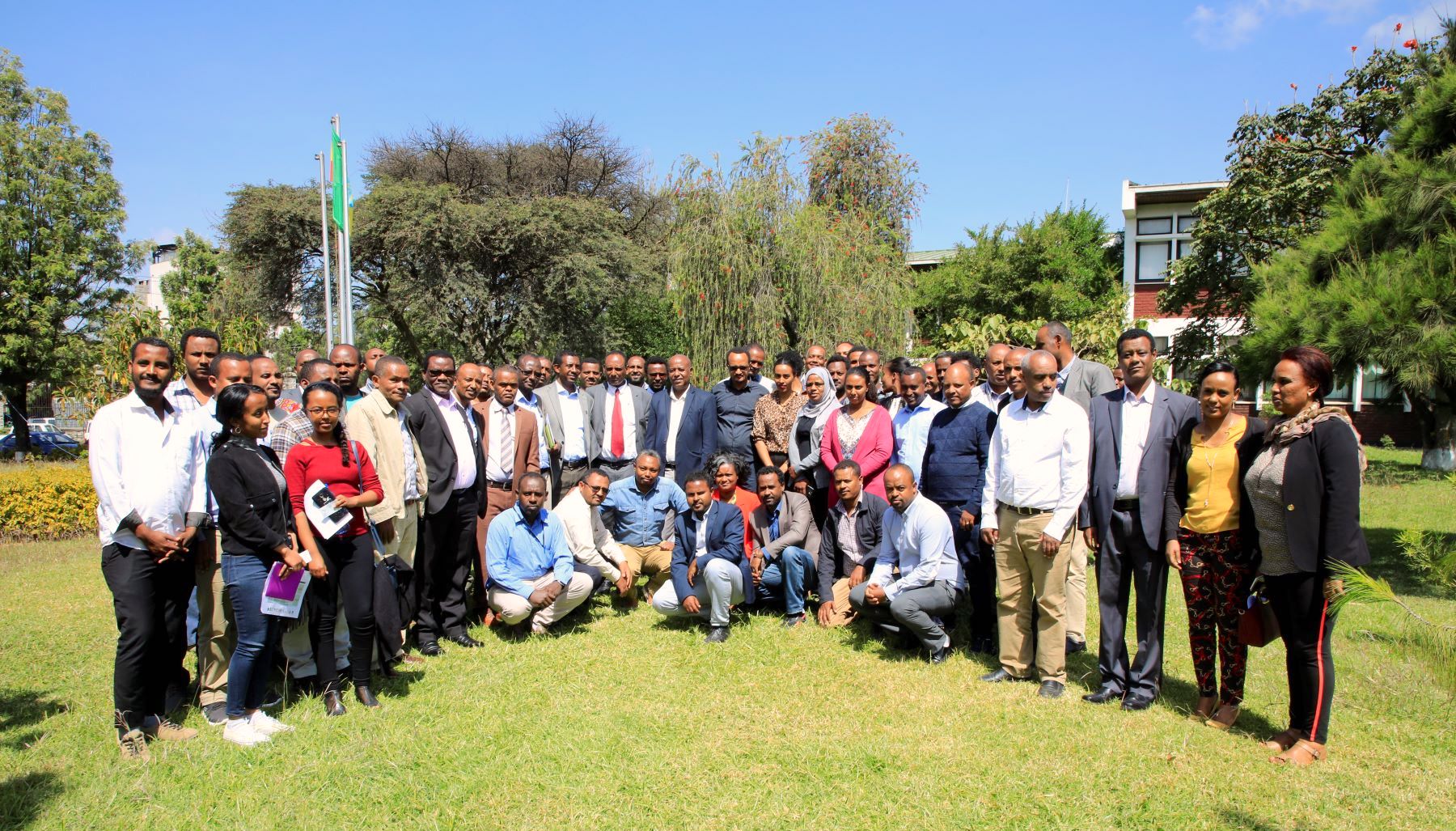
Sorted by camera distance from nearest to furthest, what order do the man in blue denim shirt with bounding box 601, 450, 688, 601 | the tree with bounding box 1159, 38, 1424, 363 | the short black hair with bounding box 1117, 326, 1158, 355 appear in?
the short black hair with bounding box 1117, 326, 1158, 355 < the man in blue denim shirt with bounding box 601, 450, 688, 601 < the tree with bounding box 1159, 38, 1424, 363

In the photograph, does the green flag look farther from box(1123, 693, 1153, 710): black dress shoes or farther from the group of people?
box(1123, 693, 1153, 710): black dress shoes

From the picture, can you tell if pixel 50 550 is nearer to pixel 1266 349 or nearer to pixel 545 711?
pixel 545 711

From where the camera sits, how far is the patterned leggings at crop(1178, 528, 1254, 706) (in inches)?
183

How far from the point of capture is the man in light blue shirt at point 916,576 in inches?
233

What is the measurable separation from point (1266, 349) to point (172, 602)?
8351 mm

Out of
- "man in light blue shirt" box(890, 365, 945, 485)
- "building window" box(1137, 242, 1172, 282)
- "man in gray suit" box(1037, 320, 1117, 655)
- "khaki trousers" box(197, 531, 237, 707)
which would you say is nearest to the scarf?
"man in gray suit" box(1037, 320, 1117, 655)

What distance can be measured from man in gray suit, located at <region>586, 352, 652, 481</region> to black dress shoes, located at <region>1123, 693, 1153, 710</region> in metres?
4.82

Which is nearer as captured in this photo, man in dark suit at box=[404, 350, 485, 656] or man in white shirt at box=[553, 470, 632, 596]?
man in dark suit at box=[404, 350, 485, 656]

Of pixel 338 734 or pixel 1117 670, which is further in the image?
pixel 1117 670

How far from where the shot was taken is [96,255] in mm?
29625

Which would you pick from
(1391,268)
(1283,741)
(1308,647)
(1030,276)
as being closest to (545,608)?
(1283,741)

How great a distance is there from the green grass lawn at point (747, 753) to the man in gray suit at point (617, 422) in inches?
105

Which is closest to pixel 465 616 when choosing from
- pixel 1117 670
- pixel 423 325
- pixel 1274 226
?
pixel 1117 670

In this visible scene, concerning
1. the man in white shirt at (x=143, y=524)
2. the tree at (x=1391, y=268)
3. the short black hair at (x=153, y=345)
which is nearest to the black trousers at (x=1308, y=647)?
the tree at (x=1391, y=268)
